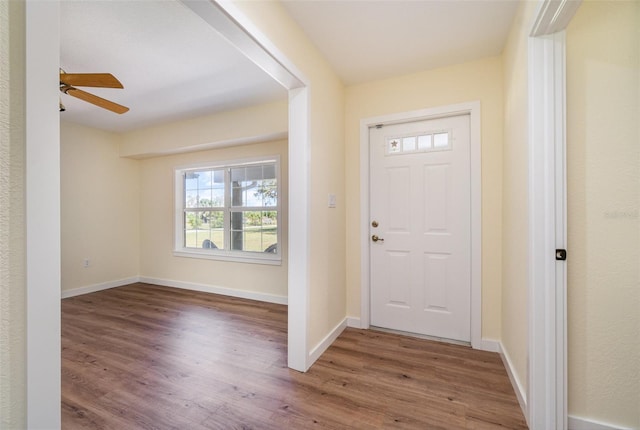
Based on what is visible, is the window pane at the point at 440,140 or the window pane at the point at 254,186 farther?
the window pane at the point at 254,186

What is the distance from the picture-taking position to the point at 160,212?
4.69 metres

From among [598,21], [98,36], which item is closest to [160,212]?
[98,36]

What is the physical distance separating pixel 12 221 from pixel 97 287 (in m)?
4.69

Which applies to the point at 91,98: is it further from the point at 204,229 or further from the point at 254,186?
the point at 204,229

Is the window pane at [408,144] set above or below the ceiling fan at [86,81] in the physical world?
below

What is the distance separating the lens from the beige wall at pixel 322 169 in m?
1.90

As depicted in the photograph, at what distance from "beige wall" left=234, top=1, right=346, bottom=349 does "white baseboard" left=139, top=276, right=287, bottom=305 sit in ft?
4.27

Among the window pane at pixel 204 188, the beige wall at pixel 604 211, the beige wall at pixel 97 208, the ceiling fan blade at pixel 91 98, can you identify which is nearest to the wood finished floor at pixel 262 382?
the beige wall at pixel 604 211

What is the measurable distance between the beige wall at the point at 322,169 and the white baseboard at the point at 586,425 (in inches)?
60.8

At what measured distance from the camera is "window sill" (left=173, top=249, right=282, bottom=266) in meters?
3.80

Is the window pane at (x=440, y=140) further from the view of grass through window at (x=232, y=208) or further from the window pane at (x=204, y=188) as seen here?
the window pane at (x=204, y=188)

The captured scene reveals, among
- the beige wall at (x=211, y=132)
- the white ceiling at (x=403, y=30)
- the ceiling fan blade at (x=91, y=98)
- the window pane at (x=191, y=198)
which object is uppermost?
the white ceiling at (x=403, y=30)

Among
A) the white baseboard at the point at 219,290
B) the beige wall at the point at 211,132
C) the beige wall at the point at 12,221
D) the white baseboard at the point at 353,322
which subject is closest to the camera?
the beige wall at the point at 12,221

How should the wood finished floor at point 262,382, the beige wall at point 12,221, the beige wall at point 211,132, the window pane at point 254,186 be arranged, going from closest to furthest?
the beige wall at point 12,221 < the wood finished floor at point 262,382 < the beige wall at point 211,132 < the window pane at point 254,186
